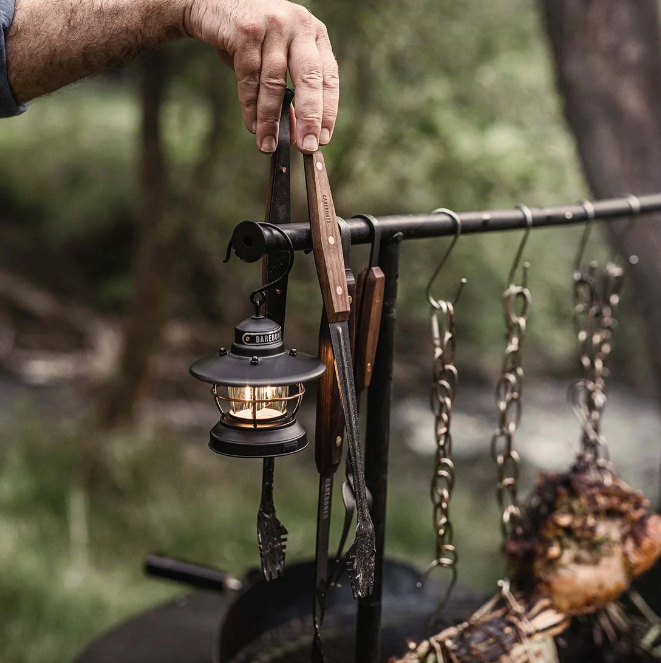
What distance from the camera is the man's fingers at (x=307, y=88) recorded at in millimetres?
1078

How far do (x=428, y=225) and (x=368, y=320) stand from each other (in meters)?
0.23

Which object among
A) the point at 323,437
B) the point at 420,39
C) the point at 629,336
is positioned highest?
the point at 420,39

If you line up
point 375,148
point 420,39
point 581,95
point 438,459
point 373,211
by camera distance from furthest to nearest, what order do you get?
point 373,211
point 375,148
point 420,39
point 581,95
point 438,459

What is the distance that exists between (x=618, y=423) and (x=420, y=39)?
3.36m

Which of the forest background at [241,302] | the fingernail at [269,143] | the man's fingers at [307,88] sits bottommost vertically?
the forest background at [241,302]

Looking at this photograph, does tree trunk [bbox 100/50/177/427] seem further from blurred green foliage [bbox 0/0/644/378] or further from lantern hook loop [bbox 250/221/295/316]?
lantern hook loop [bbox 250/221/295/316]

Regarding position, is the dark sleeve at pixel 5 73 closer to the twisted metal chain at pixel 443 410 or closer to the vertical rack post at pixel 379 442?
the vertical rack post at pixel 379 442

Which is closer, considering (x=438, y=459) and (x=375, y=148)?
(x=438, y=459)

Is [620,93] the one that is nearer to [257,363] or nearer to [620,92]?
[620,92]

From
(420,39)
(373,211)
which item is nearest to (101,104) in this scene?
(373,211)

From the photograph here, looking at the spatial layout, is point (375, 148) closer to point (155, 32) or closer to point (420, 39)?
point (420, 39)

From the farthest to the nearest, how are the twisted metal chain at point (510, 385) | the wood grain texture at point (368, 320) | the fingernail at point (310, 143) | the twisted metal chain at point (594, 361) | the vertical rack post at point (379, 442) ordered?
1. the twisted metal chain at point (594, 361)
2. the twisted metal chain at point (510, 385)
3. the vertical rack post at point (379, 442)
4. the wood grain texture at point (368, 320)
5. the fingernail at point (310, 143)

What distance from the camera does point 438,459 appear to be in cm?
143

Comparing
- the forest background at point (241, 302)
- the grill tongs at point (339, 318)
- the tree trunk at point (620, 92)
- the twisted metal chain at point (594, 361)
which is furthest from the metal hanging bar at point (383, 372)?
the tree trunk at point (620, 92)
